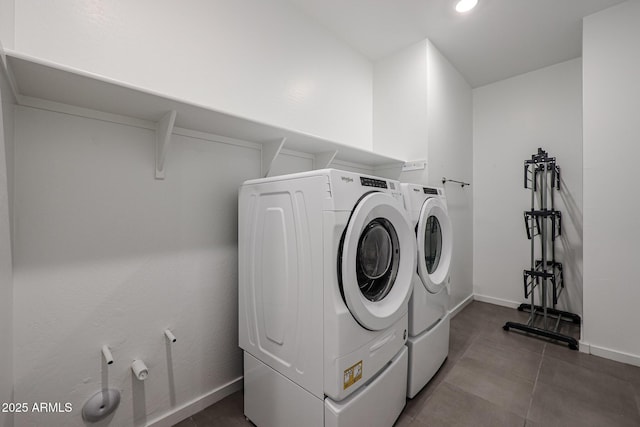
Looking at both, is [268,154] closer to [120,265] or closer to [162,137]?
[162,137]

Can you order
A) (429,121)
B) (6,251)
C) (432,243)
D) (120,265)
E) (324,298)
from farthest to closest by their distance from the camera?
1. (429,121)
2. (432,243)
3. (120,265)
4. (324,298)
5. (6,251)

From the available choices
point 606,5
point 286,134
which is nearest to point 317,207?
point 286,134

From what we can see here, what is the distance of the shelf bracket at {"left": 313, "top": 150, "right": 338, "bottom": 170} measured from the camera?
6.87 feet

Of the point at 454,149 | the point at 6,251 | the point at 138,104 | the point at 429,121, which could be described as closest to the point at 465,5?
the point at 429,121

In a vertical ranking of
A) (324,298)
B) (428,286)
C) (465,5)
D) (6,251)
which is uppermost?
(465,5)

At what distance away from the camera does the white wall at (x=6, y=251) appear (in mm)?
845

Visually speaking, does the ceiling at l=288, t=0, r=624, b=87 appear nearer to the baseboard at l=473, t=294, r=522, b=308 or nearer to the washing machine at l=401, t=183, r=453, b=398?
the washing machine at l=401, t=183, r=453, b=398

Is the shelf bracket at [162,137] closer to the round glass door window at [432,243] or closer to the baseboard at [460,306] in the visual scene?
the round glass door window at [432,243]

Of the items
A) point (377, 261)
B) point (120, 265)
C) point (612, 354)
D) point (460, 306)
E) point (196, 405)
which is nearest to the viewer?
point (120, 265)

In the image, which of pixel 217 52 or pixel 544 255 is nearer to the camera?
pixel 217 52

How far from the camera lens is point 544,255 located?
250 cm

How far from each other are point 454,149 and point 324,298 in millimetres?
2661

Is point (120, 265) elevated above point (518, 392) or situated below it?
above

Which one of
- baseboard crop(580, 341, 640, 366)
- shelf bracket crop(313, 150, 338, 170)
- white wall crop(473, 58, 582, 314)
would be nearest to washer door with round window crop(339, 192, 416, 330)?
shelf bracket crop(313, 150, 338, 170)
